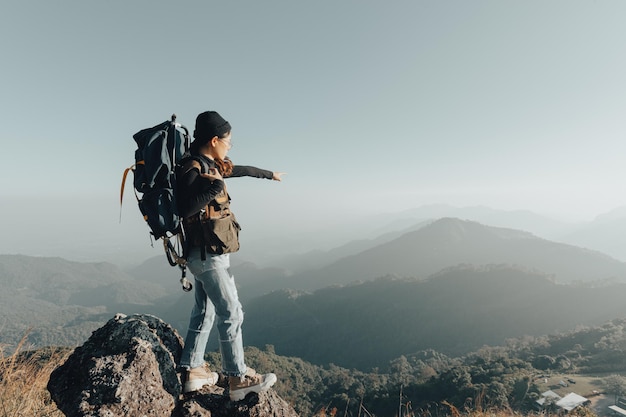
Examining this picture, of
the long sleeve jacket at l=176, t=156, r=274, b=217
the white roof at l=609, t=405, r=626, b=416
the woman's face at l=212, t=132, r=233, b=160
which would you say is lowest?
the white roof at l=609, t=405, r=626, b=416

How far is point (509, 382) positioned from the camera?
140 ft

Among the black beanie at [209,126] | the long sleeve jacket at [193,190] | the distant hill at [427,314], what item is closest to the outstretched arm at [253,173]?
the black beanie at [209,126]

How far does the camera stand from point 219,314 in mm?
3096

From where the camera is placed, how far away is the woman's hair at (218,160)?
3.10m

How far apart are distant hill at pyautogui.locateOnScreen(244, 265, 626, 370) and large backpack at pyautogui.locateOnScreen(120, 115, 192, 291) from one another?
111 meters

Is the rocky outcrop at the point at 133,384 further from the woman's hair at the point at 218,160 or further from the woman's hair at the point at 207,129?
the woman's hair at the point at 207,129

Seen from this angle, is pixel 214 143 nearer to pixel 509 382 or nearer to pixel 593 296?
pixel 509 382

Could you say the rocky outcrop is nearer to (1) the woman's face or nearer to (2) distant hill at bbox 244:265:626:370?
(1) the woman's face

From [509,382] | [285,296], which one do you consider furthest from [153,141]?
[285,296]

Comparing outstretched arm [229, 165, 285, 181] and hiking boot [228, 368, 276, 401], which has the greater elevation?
outstretched arm [229, 165, 285, 181]

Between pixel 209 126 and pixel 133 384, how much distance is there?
2.48m

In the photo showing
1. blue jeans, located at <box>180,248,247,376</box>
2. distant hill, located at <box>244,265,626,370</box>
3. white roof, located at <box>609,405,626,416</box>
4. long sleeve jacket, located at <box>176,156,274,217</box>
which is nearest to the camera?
long sleeve jacket, located at <box>176,156,274,217</box>

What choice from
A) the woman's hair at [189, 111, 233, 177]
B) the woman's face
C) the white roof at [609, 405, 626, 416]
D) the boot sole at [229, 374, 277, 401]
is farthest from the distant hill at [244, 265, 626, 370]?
the woman's hair at [189, 111, 233, 177]

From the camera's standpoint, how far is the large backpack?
2.64 meters
